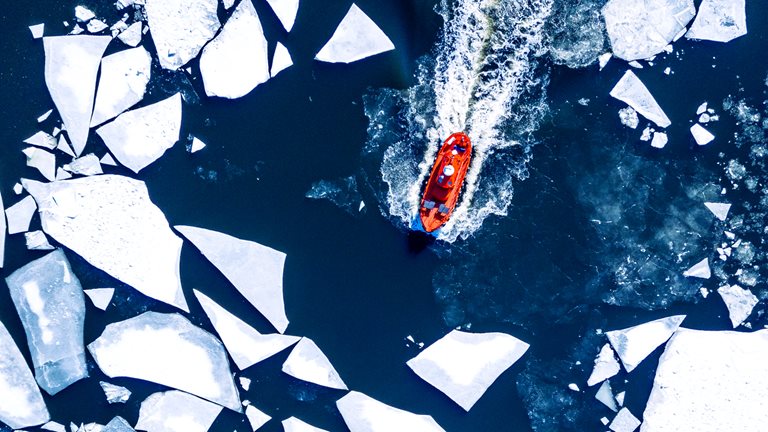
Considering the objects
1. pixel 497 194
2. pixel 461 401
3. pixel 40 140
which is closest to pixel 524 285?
pixel 497 194

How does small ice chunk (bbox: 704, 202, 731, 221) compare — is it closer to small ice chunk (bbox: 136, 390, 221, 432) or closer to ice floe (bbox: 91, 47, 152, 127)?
small ice chunk (bbox: 136, 390, 221, 432)

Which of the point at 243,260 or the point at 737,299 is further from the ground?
the point at 737,299

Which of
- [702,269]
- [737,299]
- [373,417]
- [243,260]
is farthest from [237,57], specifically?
[737,299]

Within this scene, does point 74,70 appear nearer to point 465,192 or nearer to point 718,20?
point 465,192

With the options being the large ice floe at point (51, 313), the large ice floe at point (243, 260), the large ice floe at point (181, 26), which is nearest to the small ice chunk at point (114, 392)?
the large ice floe at point (51, 313)

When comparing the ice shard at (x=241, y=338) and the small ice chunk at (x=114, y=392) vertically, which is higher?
the ice shard at (x=241, y=338)

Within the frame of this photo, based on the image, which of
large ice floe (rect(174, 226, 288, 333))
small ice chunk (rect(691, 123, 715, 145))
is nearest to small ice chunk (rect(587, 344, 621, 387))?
small ice chunk (rect(691, 123, 715, 145))

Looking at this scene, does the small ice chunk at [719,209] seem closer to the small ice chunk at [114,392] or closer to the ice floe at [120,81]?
the ice floe at [120,81]

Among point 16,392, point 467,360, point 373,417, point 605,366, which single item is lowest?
point 16,392
